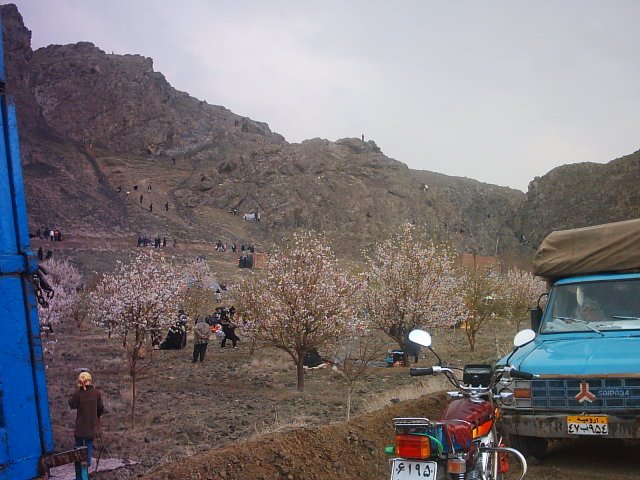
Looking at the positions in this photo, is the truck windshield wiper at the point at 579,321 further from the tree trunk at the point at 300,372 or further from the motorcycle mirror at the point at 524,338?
the tree trunk at the point at 300,372

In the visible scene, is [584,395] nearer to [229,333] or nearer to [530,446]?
[530,446]

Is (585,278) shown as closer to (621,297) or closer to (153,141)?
(621,297)

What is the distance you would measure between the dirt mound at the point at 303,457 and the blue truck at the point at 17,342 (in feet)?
8.42

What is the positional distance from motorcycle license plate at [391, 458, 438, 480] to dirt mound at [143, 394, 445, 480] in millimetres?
2722

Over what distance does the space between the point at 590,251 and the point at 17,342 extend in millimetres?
7598

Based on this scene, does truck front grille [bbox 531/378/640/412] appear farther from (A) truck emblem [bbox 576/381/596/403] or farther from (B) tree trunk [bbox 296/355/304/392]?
(B) tree trunk [bbox 296/355/304/392]

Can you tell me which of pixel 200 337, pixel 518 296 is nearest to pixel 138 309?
pixel 200 337

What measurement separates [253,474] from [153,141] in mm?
141146

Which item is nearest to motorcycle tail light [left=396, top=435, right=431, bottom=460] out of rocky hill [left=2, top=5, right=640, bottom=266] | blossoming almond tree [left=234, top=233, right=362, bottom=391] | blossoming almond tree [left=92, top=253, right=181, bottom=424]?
blossoming almond tree [left=92, top=253, right=181, bottom=424]

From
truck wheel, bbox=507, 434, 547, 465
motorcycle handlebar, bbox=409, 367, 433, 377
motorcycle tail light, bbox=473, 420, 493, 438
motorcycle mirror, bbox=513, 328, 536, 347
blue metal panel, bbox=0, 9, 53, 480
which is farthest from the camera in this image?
truck wheel, bbox=507, 434, 547, 465

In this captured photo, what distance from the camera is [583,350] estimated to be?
7.21 meters

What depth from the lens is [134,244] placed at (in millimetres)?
71062

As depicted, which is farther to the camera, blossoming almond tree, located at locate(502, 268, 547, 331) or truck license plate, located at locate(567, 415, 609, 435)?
blossoming almond tree, located at locate(502, 268, 547, 331)

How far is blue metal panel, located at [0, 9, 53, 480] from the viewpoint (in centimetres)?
370
